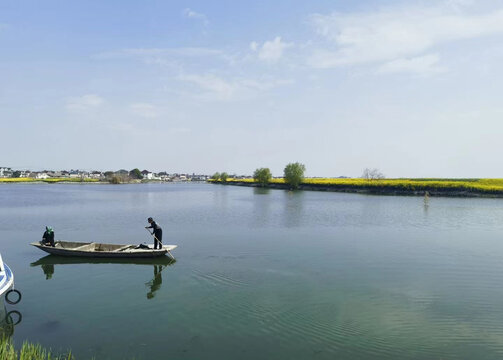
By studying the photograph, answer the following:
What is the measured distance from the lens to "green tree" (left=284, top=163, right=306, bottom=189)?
125 m

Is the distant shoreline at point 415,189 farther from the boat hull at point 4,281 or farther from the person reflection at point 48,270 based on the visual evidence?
the boat hull at point 4,281

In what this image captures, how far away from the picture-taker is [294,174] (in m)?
125

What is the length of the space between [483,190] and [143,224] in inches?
3226

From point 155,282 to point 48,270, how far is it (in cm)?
707

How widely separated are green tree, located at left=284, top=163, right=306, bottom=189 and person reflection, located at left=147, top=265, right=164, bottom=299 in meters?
107

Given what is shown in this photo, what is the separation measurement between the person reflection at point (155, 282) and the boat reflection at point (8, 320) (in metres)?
4.85

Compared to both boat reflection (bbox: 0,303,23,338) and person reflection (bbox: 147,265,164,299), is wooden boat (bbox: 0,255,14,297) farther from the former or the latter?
person reflection (bbox: 147,265,164,299)

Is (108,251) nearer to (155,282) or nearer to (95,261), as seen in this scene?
(95,261)

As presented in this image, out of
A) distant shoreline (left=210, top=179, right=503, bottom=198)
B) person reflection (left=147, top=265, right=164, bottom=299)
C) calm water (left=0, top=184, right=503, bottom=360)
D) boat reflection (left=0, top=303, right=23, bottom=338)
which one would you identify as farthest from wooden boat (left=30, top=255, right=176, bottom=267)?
distant shoreline (left=210, top=179, right=503, bottom=198)

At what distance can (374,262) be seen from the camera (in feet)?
70.6

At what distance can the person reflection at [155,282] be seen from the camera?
52.5 feet

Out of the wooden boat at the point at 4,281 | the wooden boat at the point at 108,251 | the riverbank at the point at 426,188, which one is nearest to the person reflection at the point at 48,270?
the wooden boat at the point at 108,251

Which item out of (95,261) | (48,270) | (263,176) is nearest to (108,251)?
(95,261)

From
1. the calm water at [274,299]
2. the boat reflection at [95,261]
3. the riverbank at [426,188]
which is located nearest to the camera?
the calm water at [274,299]
